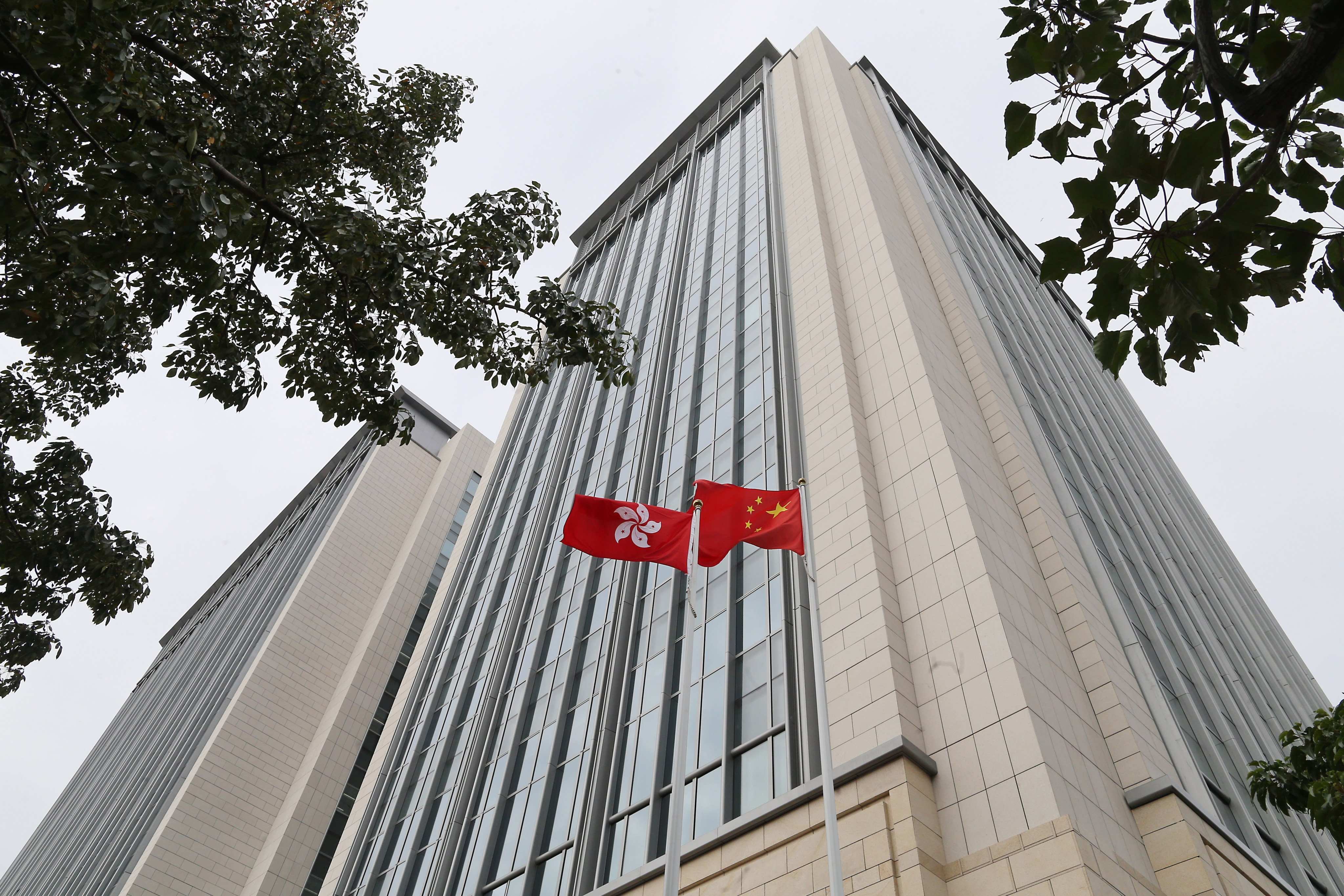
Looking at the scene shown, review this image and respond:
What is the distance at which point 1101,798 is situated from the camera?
44.2ft

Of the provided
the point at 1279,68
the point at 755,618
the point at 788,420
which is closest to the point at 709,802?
the point at 755,618

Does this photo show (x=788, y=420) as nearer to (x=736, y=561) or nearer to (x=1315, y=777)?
(x=736, y=561)

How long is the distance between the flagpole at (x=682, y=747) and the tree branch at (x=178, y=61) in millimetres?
8394

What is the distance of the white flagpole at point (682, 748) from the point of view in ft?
31.5

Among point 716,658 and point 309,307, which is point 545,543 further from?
point 309,307

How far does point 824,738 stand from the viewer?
1135cm

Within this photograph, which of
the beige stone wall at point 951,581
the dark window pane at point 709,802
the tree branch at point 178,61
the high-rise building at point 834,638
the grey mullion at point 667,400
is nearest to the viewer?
the tree branch at point 178,61

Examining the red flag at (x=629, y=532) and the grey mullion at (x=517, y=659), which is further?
the grey mullion at (x=517, y=659)

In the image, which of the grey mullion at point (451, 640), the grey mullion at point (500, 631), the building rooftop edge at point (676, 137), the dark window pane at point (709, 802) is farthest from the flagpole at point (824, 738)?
the building rooftop edge at point (676, 137)

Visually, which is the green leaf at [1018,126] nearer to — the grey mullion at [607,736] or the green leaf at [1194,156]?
the green leaf at [1194,156]

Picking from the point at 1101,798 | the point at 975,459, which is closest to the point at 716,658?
the point at 975,459

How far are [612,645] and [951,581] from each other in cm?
1107

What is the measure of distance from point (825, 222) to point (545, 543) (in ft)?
52.2

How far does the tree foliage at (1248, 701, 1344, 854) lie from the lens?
9.11m
